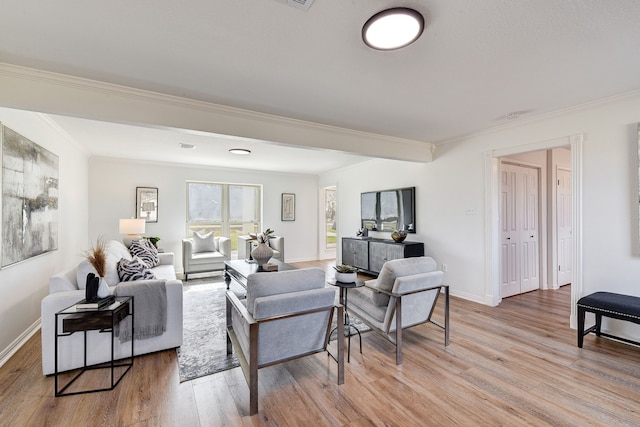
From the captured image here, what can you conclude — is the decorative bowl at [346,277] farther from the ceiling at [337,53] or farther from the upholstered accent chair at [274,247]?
the upholstered accent chair at [274,247]

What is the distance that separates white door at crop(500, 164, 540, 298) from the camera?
4277 millimetres

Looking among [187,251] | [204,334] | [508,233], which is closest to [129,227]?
[187,251]

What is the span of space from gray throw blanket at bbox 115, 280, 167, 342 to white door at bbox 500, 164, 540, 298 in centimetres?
448

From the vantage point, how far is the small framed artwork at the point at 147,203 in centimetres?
574

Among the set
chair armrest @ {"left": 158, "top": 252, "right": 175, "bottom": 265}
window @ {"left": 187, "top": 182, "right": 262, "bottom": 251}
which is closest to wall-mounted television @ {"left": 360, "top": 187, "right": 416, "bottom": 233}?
window @ {"left": 187, "top": 182, "right": 262, "bottom": 251}

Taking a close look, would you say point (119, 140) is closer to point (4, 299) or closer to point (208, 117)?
point (208, 117)

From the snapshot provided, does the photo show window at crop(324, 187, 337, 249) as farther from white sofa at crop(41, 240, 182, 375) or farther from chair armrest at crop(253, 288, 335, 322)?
chair armrest at crop(253, 288, 335, 322)

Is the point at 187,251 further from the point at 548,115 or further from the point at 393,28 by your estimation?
the point at 548,115

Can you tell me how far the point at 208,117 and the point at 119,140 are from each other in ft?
7.56

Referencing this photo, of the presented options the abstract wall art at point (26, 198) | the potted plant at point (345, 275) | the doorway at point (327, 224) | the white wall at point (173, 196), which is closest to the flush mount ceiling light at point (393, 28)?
the potted plant at point (345, 275)

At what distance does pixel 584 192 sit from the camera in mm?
2977

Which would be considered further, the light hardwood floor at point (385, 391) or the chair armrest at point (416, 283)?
the chair armrest at point (416, 283)

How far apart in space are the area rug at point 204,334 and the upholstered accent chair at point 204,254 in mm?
581

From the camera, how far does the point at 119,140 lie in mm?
4230
